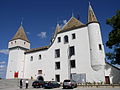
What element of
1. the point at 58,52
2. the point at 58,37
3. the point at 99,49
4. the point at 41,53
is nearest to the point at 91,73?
the point at 99,49

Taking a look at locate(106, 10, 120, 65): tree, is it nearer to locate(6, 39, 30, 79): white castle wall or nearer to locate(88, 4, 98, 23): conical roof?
locate(88, 4, 98, 23): conical roof

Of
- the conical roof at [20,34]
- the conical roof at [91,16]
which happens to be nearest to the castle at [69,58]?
the conical roof at [91,16]

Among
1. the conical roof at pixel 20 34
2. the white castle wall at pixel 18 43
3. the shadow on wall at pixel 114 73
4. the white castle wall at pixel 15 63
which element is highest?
the conical roof at pixel 20 34

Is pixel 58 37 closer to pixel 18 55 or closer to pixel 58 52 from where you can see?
pixel 58 52

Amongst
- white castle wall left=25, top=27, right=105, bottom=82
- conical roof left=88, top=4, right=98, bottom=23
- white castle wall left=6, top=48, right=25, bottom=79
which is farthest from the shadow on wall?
white castle wall left=6, top=48, right=25, bottom=79

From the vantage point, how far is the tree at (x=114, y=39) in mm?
29348

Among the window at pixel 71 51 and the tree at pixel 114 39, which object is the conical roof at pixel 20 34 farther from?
the tree at pixel 114 39

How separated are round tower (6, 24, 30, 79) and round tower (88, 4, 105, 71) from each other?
21466mm

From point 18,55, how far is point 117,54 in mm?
26756

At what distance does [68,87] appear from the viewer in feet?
79.2

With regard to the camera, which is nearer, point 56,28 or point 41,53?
point 41,53

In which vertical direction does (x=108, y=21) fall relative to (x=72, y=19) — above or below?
below

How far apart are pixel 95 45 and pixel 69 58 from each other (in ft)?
22.6

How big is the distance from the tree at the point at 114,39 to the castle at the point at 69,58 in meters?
1.76
